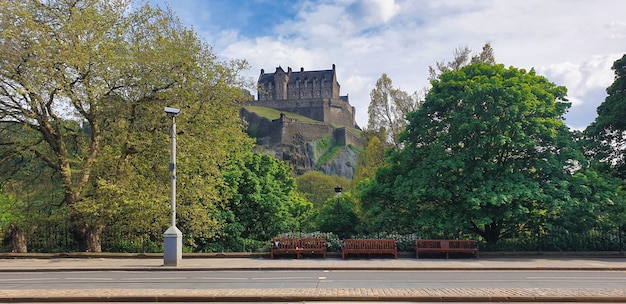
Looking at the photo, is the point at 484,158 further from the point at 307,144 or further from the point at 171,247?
the point at 307,144

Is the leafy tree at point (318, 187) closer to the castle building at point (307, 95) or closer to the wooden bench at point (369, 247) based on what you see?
the wooden bench at point (369, 247)

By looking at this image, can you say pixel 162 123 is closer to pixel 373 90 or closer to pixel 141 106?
pixel 141 106

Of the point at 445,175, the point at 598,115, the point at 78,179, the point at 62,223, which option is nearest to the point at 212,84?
the point at 78,179

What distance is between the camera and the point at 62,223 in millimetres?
23391

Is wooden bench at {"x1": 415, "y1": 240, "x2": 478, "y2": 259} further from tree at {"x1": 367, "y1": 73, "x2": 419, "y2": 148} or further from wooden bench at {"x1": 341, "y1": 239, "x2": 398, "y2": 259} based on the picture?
tree at {"x1": 367, "y1": 73, "x2": 419, "y2": 148}

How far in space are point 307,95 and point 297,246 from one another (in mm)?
126897

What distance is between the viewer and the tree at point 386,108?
42281mm

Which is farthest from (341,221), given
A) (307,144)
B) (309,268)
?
(307,144)

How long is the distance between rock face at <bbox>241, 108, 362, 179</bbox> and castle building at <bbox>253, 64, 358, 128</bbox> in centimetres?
1656

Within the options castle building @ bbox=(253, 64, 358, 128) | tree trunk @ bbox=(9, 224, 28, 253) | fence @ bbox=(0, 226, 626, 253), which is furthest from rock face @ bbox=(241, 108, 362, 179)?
tree trunk @ bbox=(9, 224, 28, 253)

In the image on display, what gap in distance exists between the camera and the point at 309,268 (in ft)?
57.2

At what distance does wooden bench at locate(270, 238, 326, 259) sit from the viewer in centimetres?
2109

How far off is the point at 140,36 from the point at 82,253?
427 inches

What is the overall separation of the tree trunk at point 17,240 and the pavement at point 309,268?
6.68 feet
